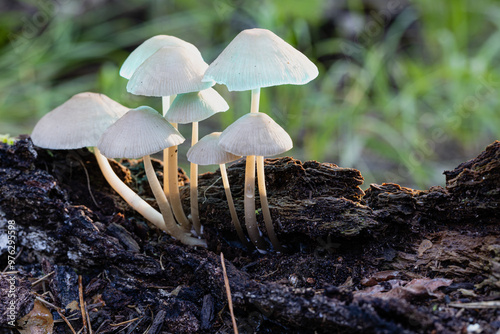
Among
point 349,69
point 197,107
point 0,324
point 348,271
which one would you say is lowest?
point 0,324

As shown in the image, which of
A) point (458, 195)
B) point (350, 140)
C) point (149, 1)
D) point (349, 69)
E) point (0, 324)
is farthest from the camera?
point (149, 1)

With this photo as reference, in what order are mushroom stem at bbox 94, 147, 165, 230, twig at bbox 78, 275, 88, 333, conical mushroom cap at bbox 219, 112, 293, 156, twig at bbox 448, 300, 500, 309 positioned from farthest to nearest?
mushroom stem at bbox 94, 147, 165, 230, twig at bbox 78, 275, 88, 333, conical mushroom cap at bbox 219, 112, 293, 156, twig at bbox 448, 300, 500, 309

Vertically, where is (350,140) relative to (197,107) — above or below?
above

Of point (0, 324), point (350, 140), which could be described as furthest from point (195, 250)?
point (350, 140)

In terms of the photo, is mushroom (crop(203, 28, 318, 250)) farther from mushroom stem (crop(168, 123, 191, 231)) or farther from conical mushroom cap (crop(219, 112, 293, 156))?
mushroom stem (crop(168, 123, 191, 231))

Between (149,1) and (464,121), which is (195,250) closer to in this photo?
(464,121)

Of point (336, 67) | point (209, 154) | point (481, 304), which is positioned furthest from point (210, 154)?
point (336, 67)

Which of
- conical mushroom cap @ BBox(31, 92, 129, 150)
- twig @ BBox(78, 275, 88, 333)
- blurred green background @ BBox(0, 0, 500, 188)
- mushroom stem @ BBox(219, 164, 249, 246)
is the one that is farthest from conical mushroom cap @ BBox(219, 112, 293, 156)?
blurred green background @ BBox(0, 0, 500, 188)

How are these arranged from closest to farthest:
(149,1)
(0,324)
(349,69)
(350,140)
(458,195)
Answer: (0,324)
(458,195)
(350,140)
(349,69)
(149,1)

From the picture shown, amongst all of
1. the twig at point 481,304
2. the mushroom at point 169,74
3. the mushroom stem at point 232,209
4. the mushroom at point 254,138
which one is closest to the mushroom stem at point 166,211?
the mushroom stem at point 232,209
